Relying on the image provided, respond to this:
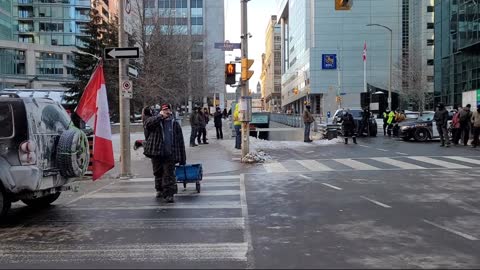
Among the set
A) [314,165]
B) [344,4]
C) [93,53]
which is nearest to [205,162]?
[314,165]

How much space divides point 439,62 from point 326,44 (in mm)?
34197

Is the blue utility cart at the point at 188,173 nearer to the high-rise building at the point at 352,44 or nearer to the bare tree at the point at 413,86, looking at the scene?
Answer: the bare tree at the point at 413,86

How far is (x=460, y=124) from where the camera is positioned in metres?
22.5

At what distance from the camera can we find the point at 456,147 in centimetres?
2161

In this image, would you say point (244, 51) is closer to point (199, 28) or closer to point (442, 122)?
point (442, 122)

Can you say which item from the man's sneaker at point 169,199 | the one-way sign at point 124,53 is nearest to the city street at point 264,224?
the man's sneaker at point 169,199

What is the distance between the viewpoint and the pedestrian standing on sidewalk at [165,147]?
9578mm

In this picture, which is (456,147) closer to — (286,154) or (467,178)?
(286,154)

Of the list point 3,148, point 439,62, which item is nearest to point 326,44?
point 439,62

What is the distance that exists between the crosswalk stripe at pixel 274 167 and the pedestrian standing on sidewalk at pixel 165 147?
513 centimetres

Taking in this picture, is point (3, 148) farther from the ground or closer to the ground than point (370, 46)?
closer to the ground

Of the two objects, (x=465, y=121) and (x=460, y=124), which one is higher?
(x=465, y=121)

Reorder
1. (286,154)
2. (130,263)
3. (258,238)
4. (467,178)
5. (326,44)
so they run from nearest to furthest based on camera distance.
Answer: (130,263)
(258,238)
(467,178)
(286,154)
(326,44)

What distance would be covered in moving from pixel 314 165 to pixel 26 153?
31.2 feet
